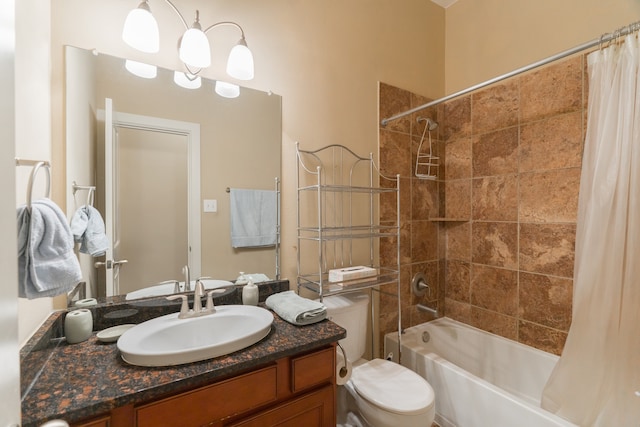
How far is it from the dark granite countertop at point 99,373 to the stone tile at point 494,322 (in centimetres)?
155

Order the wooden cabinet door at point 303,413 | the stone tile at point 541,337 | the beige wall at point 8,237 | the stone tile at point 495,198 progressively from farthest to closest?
the stone tile at point 495,198 < the stone tile at point 541,337 < the wooden cabinet door at point 303,413 < the beige wall at point 8,237

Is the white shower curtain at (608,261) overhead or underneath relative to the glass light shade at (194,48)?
underneath

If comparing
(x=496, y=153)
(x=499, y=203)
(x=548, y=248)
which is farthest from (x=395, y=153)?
(x=548, y=248)

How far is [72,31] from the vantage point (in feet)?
3.84

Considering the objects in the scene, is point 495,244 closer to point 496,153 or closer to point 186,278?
point 496,153

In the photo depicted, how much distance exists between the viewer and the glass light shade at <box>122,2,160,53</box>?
1.18m

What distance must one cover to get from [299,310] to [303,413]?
0.37m

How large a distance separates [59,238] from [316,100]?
4.80 ft

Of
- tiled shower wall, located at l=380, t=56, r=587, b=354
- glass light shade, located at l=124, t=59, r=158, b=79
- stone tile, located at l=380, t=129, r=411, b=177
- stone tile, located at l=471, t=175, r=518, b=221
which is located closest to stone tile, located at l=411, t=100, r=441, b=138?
tiled shower wall, located at l=380, t=56, r=587, b=354

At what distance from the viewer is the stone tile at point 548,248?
5.63 ft

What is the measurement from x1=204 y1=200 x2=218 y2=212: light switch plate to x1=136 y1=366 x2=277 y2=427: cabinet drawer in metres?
0.82

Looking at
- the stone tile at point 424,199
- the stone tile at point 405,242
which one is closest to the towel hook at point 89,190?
the stone tile at point 405,242

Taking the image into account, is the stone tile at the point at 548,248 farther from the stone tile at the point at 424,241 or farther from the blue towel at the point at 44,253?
the blue towel at the point at 44,253

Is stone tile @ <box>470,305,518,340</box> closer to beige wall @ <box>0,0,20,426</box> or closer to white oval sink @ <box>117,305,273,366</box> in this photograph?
white oval sink @ <box>117,305,273,366</box>
